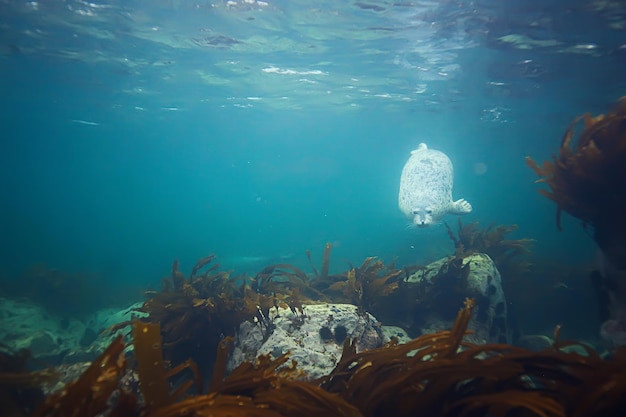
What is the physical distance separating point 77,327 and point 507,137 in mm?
39789

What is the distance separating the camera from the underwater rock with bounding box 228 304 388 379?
380 centimetres

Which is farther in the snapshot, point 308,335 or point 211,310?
point 211,310

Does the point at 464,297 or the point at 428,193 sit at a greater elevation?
the point at 428,193

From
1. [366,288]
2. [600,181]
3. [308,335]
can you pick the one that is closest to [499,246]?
[366,288]

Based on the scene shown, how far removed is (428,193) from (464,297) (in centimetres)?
535

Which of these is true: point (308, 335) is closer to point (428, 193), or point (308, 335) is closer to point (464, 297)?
point (464, 297)

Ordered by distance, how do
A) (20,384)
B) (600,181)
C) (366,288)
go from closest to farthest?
(20,384), (600,181), (366,288)

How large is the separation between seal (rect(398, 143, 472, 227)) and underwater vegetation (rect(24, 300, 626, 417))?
740 centimetres

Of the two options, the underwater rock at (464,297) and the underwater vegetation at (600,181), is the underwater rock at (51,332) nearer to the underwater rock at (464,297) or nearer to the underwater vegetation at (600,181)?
the underwater rock at (464,297)

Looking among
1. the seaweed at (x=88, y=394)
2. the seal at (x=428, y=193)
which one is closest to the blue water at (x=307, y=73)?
the seal at (x=428, y=193)

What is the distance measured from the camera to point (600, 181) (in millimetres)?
3863

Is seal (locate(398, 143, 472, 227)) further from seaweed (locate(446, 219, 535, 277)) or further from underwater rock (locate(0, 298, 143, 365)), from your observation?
underwater rock (locate(0, 298, 143, 365))

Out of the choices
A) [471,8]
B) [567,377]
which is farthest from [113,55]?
[567,377]

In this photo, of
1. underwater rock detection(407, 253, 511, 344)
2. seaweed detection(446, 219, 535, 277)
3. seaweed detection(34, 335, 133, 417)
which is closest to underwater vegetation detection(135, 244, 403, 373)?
underwater rock detection(407, 253, 511, 344)
